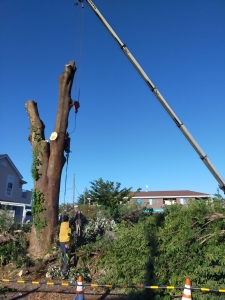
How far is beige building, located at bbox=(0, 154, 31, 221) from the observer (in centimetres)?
2573

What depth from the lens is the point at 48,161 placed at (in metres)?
9.88

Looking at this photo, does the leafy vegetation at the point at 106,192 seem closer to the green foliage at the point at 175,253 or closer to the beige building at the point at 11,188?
the beige building at the point at 11,188

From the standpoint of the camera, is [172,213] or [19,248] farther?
[19,248]

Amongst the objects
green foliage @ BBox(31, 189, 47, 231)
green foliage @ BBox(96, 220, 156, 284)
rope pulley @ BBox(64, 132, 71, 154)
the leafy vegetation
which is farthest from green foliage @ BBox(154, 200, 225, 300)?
the leafy vegetation

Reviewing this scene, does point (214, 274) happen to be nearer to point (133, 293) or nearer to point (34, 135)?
point (133, 293)

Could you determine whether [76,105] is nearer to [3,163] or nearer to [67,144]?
[67,144]

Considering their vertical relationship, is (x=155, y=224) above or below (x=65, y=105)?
below

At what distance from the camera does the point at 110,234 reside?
8875mm

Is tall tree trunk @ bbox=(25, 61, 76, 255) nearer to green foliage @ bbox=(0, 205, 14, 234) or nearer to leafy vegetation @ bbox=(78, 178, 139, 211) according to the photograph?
green foliage @ bbox=(0, 205, 14, 234)

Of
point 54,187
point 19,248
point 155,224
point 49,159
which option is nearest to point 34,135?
point 49,159

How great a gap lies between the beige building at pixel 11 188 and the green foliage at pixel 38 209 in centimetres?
1711

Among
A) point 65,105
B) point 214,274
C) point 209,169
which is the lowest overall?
point 214,274

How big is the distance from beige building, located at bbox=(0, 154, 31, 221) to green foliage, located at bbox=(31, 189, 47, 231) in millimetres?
17114

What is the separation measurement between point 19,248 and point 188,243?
545 cm
